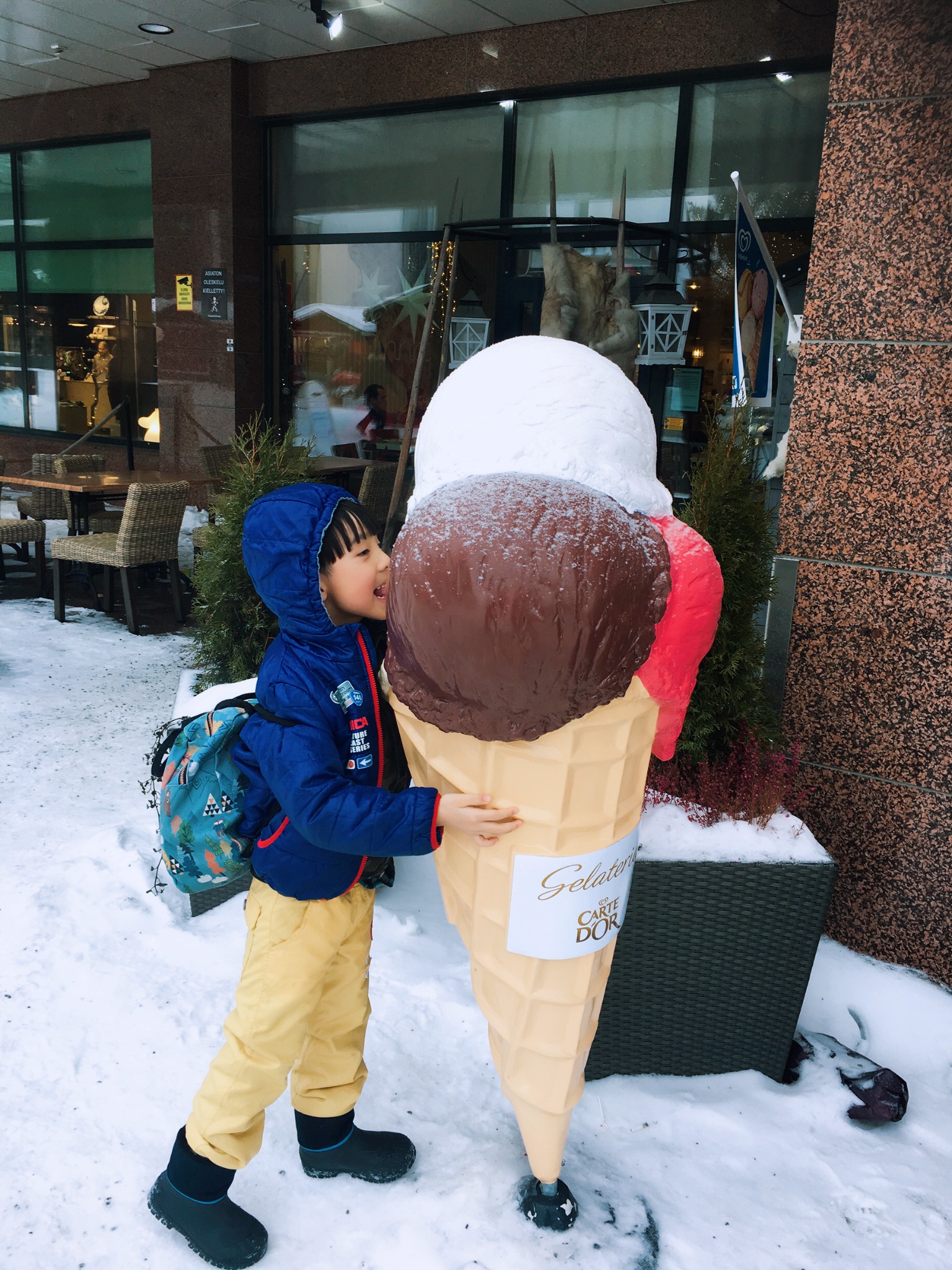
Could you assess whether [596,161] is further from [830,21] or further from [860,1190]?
[860,1190]

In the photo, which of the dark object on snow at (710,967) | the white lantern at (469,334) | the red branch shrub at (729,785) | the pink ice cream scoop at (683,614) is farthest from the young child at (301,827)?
the white lantern at (469,334)

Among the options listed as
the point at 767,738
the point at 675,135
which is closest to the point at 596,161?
the point at 675,135

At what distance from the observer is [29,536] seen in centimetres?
713

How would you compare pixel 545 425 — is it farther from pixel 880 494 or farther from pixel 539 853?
pixel 880 494

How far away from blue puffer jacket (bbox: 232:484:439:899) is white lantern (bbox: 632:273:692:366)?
14.3 ft

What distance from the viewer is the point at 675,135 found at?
23.9 ft

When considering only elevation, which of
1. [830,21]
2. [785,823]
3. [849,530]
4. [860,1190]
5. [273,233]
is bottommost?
[860,1190]

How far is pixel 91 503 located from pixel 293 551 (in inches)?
305

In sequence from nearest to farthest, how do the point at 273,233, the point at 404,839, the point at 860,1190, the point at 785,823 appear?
the point at 404,839 < the point at 860,1190 < the point at 785,823 < the point at 273,233

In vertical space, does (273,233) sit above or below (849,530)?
above

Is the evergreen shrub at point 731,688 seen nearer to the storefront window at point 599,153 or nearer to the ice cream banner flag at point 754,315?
the ice cream banner flag at point 754,315

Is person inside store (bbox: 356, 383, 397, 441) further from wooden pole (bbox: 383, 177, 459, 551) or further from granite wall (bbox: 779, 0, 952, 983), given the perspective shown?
granite wall (bbox: 779, 0, 952, 983)

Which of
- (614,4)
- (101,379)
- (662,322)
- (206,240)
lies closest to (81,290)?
(101,379)

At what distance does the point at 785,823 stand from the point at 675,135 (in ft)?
21.2
